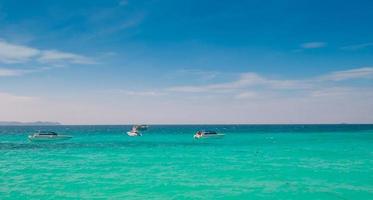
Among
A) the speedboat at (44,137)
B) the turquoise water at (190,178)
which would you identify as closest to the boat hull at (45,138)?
the speedboat at (44,137)

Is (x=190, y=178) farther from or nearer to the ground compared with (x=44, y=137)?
nearer to the ground

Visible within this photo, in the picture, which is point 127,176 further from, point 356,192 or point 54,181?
point 356,192

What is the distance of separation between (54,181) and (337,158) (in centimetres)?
3386

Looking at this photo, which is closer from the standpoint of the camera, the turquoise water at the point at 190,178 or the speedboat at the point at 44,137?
the turquoise water at the point at 190,178

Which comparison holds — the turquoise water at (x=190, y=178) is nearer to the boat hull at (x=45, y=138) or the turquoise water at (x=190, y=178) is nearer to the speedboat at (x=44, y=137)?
the boat hull at (x=45, y=138)

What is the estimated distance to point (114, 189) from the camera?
2845 centimetres

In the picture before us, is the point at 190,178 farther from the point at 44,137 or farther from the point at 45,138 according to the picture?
the point at 44,137

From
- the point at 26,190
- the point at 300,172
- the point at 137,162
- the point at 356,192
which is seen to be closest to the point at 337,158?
the point at 300,172

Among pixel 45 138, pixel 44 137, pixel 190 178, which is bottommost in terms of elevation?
pixel 190 178

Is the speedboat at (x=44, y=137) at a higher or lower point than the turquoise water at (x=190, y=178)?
higher

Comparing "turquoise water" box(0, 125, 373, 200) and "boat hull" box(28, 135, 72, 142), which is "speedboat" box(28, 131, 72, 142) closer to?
"boat hull" box(28, 135, 72, 142)

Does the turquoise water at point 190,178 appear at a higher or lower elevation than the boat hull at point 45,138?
lower

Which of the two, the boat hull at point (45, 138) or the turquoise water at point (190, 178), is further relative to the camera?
the boat hull at point (45, 138)

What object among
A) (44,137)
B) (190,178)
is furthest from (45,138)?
(190,178)
